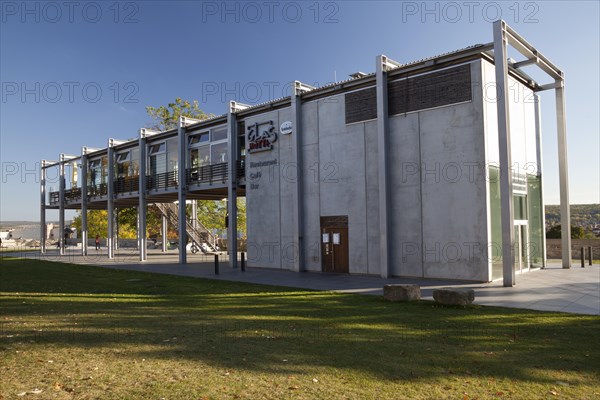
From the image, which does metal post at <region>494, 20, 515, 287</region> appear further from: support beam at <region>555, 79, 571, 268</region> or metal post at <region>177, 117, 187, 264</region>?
metal post at <region>177, 117, 187, 264</region>

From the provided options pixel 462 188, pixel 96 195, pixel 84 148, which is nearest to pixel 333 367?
pixel 462 188

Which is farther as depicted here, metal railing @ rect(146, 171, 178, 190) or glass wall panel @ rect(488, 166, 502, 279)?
metal railing @ rect(146, 171, 178, 190)

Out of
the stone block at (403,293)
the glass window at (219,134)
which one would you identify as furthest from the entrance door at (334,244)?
the glass window at (219,134)

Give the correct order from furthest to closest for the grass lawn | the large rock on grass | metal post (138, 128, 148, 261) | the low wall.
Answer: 1. metal post (138, 128, 148, 261)
2. the low wall
3. the large rock on grass
4. the grass lawn

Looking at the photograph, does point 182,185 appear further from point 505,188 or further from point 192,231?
point 505,188

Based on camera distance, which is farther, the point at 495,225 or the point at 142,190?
the point at 142,190

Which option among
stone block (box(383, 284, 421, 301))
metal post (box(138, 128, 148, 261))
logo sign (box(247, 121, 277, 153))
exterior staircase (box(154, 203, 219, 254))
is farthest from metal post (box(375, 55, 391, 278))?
exterior staircase (box(154, 203, 219, 254))

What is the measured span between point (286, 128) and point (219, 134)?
216 inches

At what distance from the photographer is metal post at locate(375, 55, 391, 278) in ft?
56.9

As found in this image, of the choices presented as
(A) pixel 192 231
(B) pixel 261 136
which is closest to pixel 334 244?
(B) pixel 261 136

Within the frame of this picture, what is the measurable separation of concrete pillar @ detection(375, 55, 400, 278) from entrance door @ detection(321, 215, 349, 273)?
1.97 meters

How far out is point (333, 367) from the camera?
6012 mm

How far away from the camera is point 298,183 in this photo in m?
20.7

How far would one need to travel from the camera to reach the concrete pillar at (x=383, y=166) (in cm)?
1734
